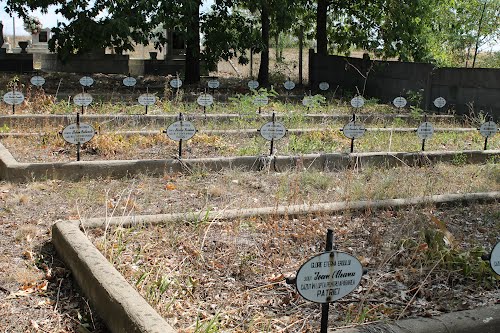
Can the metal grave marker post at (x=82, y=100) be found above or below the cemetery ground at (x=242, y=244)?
above

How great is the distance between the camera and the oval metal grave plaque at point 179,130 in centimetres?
743

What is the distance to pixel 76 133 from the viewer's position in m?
7.07

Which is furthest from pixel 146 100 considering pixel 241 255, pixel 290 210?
pixel 241 255

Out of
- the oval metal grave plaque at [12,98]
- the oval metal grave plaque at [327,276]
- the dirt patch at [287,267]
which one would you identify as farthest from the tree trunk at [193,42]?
the oval metal grave plaque at [327,276]

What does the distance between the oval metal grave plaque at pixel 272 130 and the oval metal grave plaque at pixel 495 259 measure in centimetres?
446

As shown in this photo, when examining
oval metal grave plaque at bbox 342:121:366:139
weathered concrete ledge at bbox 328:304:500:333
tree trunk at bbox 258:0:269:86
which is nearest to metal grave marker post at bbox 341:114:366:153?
oval metal grave plaque at bbox 342:121:366:139

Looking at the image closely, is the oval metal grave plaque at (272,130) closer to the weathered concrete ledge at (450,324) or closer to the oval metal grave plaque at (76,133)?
the oval metal grave plaque at (76,133)

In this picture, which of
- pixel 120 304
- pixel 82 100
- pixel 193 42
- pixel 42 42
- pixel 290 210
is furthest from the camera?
pixel 42 42

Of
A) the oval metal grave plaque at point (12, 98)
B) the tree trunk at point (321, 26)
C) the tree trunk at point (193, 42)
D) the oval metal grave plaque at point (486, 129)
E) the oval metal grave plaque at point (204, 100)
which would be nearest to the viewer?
the oval metal grave plaque at point (486, 129)

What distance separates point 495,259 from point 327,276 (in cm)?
111

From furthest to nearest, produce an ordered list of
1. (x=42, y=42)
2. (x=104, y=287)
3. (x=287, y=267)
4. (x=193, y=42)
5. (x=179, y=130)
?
1. (x=42, y=42)
2. (x=193, y=42)
3. (x=179, y=130)
4. (x=287, y=267)
5. (x=104, y=287)

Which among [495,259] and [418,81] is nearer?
[495,259]

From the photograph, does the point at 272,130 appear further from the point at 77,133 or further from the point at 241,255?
the point at 241,255

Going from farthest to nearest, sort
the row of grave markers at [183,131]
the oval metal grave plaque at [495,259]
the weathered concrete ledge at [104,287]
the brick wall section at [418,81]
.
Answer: the brick wall section at [418,81], the row of grave markers at [183,131], the oval metal grave plaque at [495,259], the weathered concrete ledge at [104,287]
